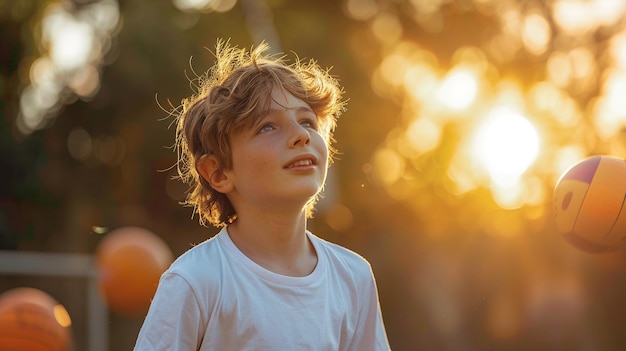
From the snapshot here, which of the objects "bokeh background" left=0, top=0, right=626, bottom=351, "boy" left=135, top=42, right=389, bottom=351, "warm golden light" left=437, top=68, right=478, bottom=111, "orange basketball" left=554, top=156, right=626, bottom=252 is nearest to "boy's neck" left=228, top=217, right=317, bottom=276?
"boy" left=135, top=42, right=389, bottom=351

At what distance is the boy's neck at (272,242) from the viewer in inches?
133

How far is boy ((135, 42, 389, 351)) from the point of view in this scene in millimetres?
3074

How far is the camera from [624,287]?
Answer: 11750 millimetres

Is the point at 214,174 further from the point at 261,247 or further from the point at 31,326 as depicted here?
the point at 31,326

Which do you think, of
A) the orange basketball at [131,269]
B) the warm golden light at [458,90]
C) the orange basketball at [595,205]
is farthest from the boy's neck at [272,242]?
the warm golden light at [458,90]

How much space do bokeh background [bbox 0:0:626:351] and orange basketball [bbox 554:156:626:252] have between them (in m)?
6.85

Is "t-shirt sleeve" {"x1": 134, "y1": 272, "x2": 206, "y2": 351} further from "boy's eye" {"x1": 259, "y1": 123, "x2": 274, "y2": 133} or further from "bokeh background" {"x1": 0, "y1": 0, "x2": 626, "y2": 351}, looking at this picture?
"bokeh background" {"x1": 0, "y1": 0, "x2": 626, "y2": 351}

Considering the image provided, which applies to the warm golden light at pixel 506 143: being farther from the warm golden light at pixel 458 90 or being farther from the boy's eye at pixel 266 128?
the boy's eye at pixel 266 128

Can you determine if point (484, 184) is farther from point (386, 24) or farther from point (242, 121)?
point (242, 121)

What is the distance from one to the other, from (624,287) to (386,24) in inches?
504

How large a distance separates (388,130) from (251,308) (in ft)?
57.9

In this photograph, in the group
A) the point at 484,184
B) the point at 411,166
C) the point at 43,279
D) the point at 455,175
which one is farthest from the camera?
the point at 411,166

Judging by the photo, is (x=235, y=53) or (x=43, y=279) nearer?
(x=235, y=53)

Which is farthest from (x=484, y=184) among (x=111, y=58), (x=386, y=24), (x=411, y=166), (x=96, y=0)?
(x=96, y=0)
